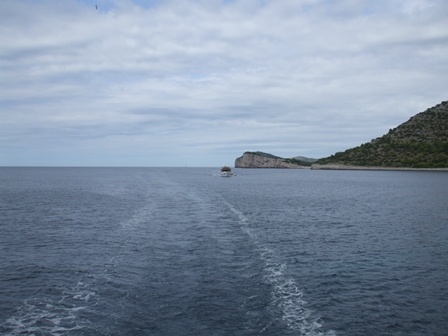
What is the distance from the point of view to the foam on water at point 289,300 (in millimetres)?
16656

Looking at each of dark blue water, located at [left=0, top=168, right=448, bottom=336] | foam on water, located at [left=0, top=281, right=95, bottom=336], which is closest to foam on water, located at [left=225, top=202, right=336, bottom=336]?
dark blue water, located at [left=0, top=168, right=448, bottom=336]

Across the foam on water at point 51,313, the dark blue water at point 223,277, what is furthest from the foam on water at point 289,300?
the foam on water at point 51,313

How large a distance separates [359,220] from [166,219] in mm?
22584

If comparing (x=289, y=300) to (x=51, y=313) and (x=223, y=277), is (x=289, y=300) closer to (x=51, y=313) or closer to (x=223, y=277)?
(x=223, y=277)

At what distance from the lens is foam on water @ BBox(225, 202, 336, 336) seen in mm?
16656

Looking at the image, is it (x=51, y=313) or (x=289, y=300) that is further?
(x=289, y=300)

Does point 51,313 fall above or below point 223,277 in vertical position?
below

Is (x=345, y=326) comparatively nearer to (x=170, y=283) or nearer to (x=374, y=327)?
(x=374, y=327)

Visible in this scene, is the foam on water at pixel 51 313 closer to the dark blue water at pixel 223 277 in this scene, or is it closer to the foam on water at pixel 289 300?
the dark blue water at pixel 223 277

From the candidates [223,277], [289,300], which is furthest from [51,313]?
[289,300]

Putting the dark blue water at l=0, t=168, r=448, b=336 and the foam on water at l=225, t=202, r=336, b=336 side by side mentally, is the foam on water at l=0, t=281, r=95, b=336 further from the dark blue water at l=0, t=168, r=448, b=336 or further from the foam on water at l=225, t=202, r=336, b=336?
the foam on water at l=225, t=202, r=336, b=336

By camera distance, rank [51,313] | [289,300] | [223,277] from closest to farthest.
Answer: [51,313] < [289,300] < [223,277]

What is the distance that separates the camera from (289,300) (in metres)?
19.5

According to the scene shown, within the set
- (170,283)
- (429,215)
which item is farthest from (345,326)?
(429,215)
